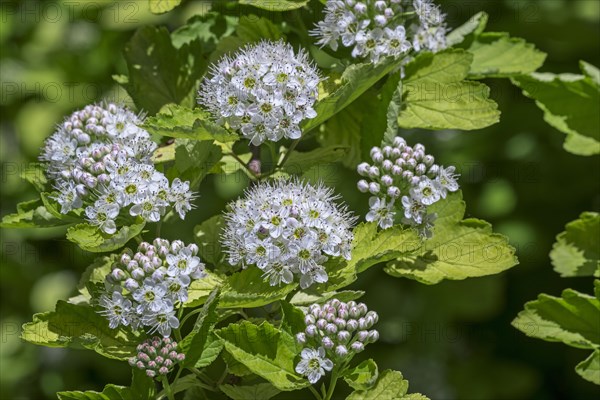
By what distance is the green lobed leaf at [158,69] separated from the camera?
1.63 m

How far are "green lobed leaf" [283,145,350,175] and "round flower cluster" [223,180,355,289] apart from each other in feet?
0.50

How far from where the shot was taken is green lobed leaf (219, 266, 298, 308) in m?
1.26

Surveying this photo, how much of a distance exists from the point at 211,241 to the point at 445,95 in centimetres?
46

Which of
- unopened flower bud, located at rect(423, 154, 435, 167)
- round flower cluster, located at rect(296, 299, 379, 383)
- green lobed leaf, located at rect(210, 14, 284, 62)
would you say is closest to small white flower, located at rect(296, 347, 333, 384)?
round flower cluster, located at rect(296, 299, 379, 383)

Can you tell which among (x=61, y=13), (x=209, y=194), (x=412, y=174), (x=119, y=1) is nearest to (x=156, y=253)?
(x=412, y=174)

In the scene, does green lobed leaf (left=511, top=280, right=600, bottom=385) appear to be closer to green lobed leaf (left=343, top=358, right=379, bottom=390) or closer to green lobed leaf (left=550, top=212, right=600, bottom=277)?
green lobed leaf (left=550, top=212, right=600, bottom=277)

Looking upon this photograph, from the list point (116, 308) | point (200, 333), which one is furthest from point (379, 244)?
point (116, 308)

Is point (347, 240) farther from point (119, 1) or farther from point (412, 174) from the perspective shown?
point (119, 1)

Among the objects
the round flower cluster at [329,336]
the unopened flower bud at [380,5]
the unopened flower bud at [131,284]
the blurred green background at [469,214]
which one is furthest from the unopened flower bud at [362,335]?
the blurred green background at [469,214]

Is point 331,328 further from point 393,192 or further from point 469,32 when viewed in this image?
point 469,32

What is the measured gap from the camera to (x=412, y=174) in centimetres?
140

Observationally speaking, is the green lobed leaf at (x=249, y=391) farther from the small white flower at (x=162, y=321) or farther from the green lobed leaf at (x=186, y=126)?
the green lobed leaf at (x=186, y=126)

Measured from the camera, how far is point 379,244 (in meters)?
1.33

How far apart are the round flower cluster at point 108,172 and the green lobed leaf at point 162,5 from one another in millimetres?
185
